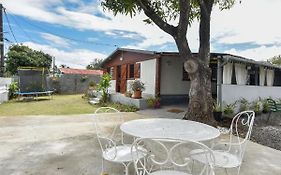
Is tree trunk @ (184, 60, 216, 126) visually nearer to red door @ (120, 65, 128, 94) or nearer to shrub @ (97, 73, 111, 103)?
shrub @ (97, 73, 111, 103)

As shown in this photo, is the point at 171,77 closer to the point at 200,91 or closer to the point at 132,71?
the point at 132,71

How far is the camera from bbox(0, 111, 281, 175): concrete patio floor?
3549mm

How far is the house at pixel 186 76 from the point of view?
945cm

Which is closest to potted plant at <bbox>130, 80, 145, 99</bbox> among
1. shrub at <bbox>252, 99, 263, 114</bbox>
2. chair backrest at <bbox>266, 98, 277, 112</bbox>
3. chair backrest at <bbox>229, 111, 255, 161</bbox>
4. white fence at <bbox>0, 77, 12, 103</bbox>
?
chair backrest at <bbox>229, 111, 255, 161</bbox>

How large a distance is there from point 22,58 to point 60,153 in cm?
Result: 2609

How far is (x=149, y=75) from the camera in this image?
12055 mm

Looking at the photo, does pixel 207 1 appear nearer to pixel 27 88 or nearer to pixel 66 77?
pixel 27 88

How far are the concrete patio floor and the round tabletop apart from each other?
858mm

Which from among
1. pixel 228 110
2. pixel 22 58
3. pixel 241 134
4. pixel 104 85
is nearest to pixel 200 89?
pixel 241 134

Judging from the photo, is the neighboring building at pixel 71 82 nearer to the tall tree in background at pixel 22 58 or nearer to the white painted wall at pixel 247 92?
the tall tree in background at pixel 22 58

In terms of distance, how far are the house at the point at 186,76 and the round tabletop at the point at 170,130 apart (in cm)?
591

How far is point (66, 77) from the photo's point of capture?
19.7 meters

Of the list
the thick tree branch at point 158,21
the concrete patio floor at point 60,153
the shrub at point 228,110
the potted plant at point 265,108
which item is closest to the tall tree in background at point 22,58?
the concrete patio floor at point 60,153

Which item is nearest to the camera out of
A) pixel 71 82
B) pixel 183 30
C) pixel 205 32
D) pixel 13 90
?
pixel 183 30
